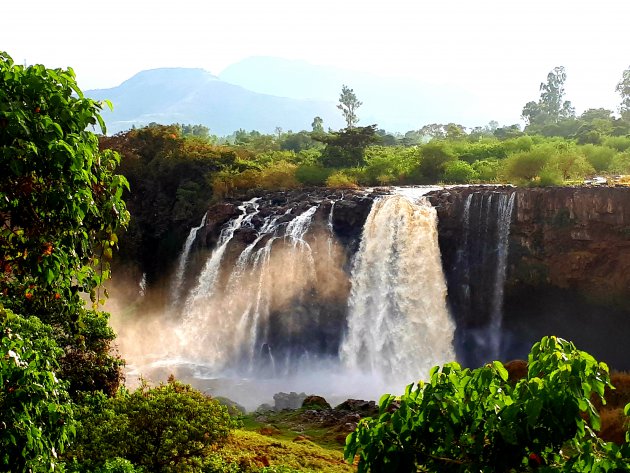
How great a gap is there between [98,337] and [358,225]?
1652 centimetres

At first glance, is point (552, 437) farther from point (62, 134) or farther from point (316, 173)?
point (316, 173)

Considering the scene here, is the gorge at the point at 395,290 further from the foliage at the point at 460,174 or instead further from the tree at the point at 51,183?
the tree at the point at 51,183

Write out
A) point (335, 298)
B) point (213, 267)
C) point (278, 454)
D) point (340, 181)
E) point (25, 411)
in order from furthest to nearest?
1. point (340, 181)
2. point (213, 267)
3. point (335, 298)
4. point (278, 454)
5. point (25, 411)

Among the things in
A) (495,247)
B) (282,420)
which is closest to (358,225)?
(495,247)

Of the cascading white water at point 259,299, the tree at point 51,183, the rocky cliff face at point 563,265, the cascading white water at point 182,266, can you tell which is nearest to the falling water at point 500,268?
the rocky cliff face at point 563,265

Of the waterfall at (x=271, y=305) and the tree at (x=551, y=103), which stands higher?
the tree at (x=551, y=103)

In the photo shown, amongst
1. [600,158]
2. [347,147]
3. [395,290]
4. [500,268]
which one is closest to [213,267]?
[395,290]

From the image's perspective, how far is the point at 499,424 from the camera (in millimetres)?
3396

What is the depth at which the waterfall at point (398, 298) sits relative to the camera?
24.5 meters

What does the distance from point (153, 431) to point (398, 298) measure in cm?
1704

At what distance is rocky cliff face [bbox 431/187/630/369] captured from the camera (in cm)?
2223

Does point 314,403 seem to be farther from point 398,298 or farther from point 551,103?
point 551,103

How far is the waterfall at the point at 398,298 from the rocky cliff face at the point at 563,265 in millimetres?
1052

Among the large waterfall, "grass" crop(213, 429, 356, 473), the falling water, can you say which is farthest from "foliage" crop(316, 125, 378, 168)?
"grass" crop(213, 429, 356, 473)
